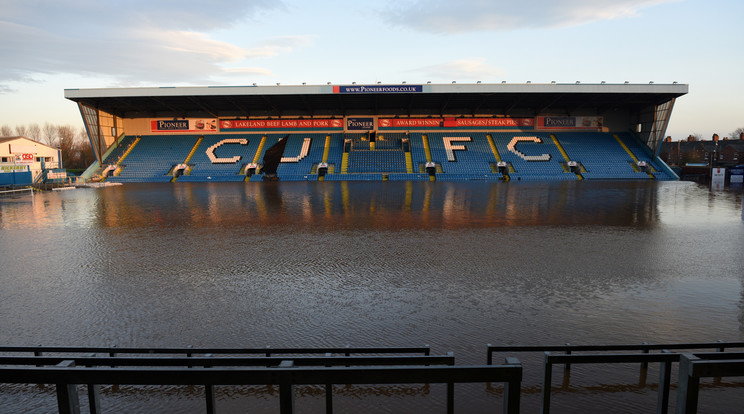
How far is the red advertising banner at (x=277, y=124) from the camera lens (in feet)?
164

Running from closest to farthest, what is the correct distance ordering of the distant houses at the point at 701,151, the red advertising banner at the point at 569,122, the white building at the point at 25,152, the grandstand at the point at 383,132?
the grandstand at the point at 383,132
the white building at the point at 25,152
the red advertising banner at the point at 569,122
the distant houses at the point at 701,151

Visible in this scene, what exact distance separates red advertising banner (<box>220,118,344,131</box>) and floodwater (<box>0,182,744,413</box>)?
3589 cm

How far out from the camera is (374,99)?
46406 mm

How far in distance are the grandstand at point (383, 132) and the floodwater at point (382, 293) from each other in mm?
28387

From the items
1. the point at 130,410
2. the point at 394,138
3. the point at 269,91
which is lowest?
the point at 130,410

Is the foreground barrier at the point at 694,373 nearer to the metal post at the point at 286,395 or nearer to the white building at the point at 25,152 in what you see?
the metal post at the point at 286,395

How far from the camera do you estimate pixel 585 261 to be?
971cm

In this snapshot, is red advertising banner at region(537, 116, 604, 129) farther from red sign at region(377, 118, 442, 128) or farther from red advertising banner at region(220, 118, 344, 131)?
red advertising banner at region(220, 118, 344, 131)

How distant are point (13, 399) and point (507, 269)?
27.7 feet

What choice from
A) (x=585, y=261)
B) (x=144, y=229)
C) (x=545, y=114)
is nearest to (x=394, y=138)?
(x=545, y=114)

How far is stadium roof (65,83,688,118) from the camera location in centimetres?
4131

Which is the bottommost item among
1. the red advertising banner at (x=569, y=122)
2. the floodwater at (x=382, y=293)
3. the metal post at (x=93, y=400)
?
the floodwater at (x=382, y=293)

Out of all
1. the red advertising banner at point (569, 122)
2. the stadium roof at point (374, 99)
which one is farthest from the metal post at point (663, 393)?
the red advertising banner at point (569, 122)

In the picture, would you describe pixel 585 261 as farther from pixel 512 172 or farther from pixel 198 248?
pixel 512 172
